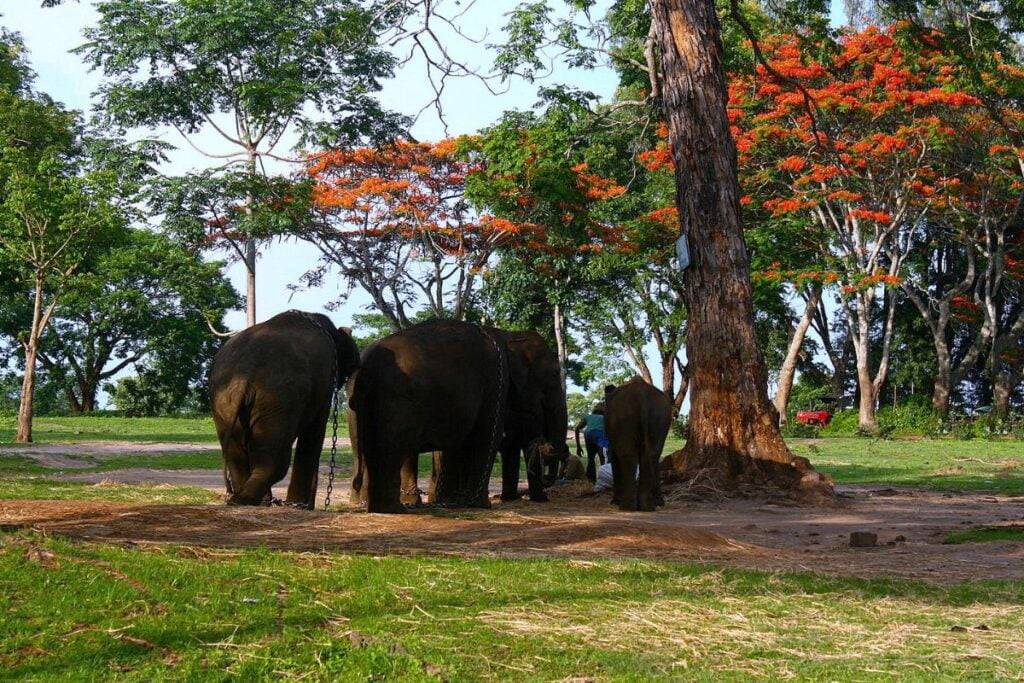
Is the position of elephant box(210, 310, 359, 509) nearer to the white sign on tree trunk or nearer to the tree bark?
the white sign on tree trunk

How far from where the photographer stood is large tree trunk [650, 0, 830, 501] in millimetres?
14992

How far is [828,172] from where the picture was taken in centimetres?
3259

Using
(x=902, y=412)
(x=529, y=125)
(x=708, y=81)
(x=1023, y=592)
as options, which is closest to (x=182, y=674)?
(x=1023, y=592)

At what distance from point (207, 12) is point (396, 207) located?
280 inches

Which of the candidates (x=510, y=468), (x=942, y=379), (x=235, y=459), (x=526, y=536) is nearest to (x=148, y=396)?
(x=942, y=379)

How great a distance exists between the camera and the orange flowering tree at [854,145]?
3172cm

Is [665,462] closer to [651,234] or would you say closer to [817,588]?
[817,588]

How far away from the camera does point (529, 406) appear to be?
1444 cm

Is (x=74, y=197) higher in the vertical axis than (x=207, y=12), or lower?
lower

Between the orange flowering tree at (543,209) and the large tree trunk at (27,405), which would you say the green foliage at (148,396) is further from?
the large tree trunk at (27,405)

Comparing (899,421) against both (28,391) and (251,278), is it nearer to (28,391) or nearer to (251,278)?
(251,278)

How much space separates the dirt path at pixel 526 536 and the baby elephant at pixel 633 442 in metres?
1.45

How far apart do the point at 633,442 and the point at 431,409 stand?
7.72 ft

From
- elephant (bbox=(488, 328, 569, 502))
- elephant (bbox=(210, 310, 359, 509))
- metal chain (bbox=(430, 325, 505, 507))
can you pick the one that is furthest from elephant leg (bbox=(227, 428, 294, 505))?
elephant (bbox=(488, 328, 569, 502))
